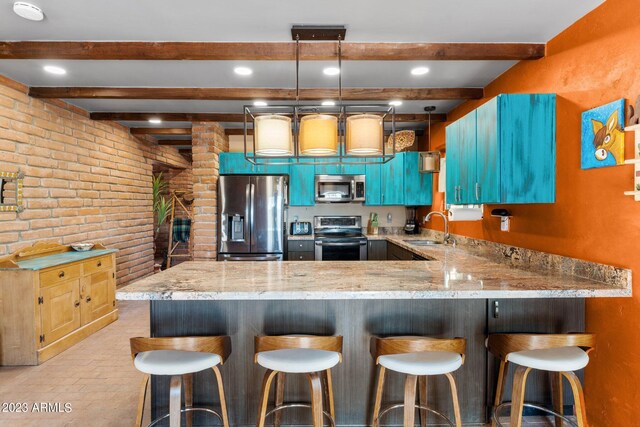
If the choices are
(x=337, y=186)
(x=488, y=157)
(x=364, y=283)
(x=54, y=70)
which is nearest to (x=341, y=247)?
(x=337, y=186)

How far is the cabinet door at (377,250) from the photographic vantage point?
16.6 ft

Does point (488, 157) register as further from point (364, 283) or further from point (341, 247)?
point (341, 247)

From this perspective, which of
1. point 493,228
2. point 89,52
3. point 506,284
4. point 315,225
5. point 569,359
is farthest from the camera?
point 315,225

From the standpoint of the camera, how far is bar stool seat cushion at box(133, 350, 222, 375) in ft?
5.37

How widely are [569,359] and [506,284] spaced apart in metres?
0.43

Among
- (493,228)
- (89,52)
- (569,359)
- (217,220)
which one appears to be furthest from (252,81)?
(569,359)

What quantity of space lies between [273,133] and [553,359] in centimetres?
180

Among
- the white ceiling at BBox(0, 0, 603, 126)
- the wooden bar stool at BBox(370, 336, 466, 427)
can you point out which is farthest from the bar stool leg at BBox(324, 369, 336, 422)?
the white ceiling at BBox(0, 0, 603, 126)

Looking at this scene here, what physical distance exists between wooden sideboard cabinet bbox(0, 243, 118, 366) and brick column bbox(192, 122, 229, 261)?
1.21 meters

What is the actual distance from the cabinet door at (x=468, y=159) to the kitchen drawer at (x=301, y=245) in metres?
2.27

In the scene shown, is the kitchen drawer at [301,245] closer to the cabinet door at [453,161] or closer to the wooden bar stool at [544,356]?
the cabinet door at [453,161]

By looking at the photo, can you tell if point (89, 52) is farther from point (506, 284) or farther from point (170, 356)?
point (506, 284)

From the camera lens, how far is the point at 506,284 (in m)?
1.99

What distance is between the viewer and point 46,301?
3.08m
